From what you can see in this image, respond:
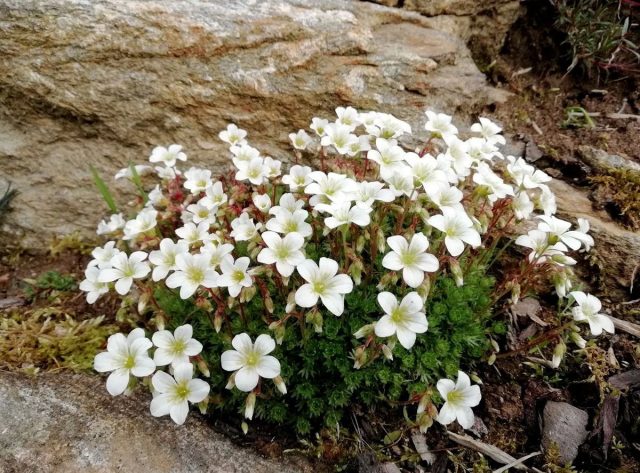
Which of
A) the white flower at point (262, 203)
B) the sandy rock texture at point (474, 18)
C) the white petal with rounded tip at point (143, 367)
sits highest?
the sandy rock texture at point (474, 18)

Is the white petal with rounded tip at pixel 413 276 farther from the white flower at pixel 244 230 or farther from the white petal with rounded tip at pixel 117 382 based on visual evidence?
the white petal with rounded tip at pixel 117 382

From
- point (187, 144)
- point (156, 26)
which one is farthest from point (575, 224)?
point (156, 26)

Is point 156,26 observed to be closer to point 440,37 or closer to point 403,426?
point 440,37

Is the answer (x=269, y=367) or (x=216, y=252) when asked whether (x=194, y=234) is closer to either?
(x=216, y=252)

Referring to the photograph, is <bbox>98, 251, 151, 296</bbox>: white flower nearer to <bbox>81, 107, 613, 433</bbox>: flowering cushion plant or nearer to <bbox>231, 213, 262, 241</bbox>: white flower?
<bbox>81, 107, 613, 433</bbox>: flowering cushion plant

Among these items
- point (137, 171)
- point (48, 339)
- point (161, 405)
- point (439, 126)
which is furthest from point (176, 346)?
point (439, 126)

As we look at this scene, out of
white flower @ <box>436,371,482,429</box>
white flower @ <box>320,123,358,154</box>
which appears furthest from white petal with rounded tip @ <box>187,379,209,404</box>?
white flower @ <box>320,123,358,154</box>

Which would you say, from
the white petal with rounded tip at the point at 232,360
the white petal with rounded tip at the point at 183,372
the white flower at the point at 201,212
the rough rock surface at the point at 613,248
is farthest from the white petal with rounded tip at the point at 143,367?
the rough rock surface at the point at 613,248
